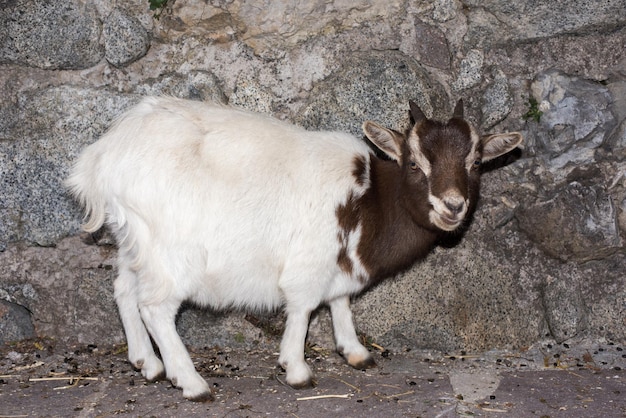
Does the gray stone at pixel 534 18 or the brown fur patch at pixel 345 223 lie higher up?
the gray stone at pixel 534 18

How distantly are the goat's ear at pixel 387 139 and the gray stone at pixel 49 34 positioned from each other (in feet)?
6.55

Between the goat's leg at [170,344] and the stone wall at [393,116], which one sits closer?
the goat's leg at [170,344]

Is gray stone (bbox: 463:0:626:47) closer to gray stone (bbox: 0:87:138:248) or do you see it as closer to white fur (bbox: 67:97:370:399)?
white fur (bbox: 67:97:370:399)

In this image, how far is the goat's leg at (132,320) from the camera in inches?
216

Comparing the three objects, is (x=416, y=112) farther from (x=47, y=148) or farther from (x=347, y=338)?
(x=47, y=148)

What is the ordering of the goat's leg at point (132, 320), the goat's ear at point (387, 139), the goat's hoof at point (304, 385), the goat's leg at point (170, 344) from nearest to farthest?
the goat's leg at point (170, 344) < the goat's hoof at point (304, 385) < the goat's ear at point (387, 139) < the goat's leg at point (132, 320)

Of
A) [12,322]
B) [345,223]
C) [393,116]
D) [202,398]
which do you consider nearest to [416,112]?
[393,116]

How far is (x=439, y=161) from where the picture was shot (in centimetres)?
509

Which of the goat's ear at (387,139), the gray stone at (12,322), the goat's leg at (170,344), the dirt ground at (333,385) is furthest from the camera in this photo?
the gray stone at (12,322)

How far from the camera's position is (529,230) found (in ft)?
19.3

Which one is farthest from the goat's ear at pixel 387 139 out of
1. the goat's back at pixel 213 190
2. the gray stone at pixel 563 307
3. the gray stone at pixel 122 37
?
the gray stone at pixel 122 37

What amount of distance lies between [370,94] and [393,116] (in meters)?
0.22

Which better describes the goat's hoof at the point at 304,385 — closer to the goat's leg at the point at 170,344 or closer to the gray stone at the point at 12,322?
the goat's leg at the point at 170,344

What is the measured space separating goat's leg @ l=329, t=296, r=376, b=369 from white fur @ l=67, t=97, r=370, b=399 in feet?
1.06
